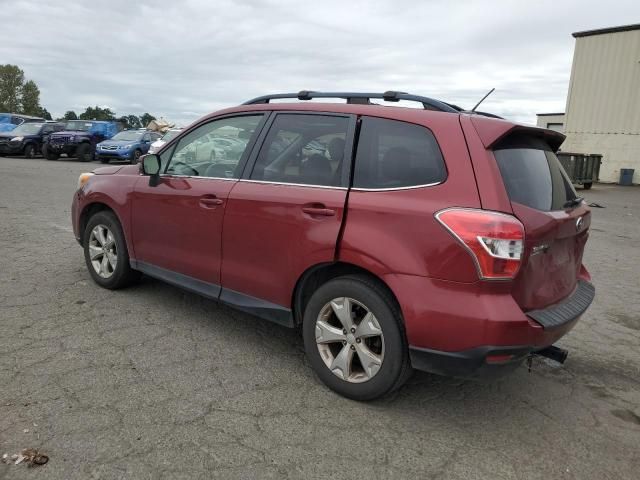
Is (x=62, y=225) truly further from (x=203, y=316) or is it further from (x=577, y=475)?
(x=577, y=475)

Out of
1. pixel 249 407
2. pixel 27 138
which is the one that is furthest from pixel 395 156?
pixel 27 138

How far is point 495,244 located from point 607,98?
2709 centimetres

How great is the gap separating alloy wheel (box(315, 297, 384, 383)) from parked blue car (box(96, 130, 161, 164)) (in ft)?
63.1

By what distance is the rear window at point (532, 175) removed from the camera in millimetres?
2740

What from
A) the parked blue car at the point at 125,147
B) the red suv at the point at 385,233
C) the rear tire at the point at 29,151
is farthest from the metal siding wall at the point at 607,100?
the rear tire at the point at 29,151

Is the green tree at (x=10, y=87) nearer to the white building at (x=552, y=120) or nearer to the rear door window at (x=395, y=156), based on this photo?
the white building at (x=552, y=120)

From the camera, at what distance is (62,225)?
7.68 metres

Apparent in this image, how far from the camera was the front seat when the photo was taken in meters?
3.18

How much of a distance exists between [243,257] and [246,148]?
2.54 ft

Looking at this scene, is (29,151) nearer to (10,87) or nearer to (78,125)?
(78,125)

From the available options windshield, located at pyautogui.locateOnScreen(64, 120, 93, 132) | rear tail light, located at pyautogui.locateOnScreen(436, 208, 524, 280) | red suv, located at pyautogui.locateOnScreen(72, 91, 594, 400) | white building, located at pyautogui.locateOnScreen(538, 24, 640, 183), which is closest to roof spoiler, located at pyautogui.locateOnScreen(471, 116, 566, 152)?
red suv, located at pyautogui.locateOnScreen(72, 91, 594, 400)

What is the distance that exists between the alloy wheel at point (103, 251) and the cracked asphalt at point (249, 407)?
0.26m

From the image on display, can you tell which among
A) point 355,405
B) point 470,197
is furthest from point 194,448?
point 470,197

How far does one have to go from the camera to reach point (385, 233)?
279 centimetres
